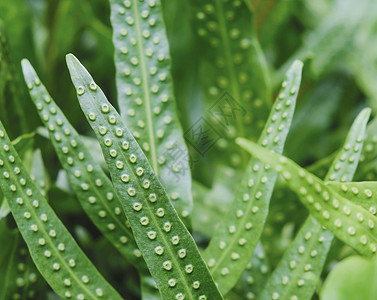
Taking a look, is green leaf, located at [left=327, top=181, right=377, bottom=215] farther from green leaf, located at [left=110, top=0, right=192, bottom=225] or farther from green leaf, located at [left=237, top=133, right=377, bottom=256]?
green leaf, located at [left=110, top=0, right=192, bottom=225]

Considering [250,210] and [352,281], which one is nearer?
Answer: [352,281]

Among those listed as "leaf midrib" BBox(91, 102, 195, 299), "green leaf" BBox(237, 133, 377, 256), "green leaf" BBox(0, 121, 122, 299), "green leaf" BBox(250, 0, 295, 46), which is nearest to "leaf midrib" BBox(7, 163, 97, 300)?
"green leaf" BBox(0, 121, 122, 299)

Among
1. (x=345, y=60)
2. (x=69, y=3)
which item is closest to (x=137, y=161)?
(x=69, y=3)

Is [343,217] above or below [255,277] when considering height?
above

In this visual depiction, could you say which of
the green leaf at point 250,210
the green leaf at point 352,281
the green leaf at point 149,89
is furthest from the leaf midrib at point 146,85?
the green leaf at point 352,281

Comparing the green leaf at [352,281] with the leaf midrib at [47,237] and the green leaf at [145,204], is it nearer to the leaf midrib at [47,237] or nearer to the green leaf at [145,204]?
the green leaf at [145,204]

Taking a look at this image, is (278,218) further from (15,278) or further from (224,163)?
(15,278)

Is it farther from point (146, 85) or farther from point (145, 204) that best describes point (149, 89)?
point (145, 204)

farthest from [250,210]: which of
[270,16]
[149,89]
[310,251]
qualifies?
[270,16]
